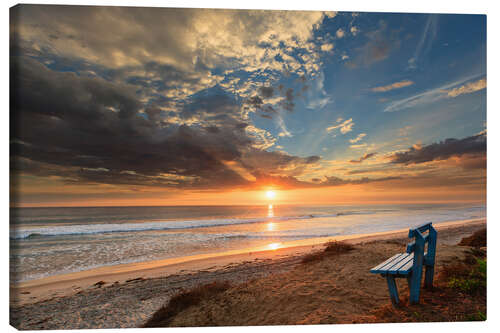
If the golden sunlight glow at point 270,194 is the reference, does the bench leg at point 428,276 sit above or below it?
below

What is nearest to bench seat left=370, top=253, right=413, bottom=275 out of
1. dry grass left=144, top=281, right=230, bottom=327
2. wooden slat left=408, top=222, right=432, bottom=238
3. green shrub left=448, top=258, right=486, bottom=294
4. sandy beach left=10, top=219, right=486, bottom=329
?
wooden slat left=408, top=222, right=432, bottom=238

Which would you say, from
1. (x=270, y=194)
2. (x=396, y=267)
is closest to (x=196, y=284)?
(x=270, y=194)

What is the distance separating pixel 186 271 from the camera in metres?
6.35

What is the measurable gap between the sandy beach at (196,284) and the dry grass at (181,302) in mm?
193

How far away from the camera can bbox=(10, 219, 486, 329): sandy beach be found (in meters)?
3.68

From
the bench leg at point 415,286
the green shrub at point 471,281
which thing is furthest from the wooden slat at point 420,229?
the green shrub at point 471,281

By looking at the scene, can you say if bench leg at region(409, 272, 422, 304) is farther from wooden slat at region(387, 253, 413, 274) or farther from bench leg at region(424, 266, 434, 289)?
bench leg at region(424, 266, 434, 289)

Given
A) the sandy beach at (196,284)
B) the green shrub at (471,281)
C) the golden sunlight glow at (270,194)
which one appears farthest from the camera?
the golden sunlight glow at (270,194)

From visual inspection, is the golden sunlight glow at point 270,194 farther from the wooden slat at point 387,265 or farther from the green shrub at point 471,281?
the green shrub at point 471,281

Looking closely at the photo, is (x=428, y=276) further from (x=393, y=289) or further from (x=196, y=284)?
(x=196, y=284)

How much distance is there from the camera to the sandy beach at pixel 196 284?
3676 millimetres

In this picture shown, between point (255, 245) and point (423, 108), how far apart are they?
7.64m

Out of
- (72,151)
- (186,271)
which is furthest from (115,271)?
(72,151)

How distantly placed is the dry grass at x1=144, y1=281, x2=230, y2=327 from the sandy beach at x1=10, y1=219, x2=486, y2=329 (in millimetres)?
193
